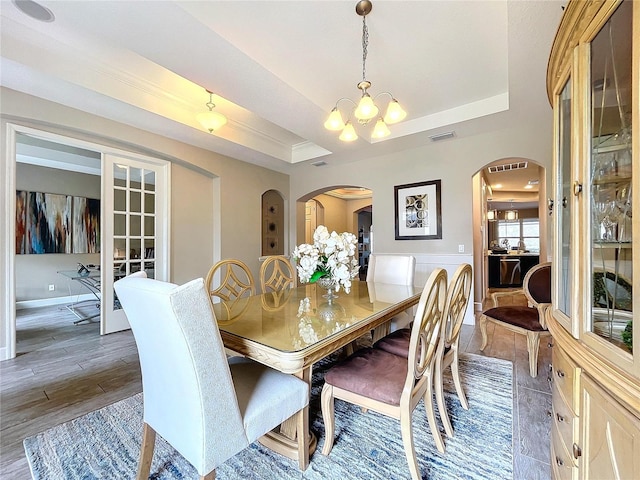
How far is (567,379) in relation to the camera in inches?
40.1

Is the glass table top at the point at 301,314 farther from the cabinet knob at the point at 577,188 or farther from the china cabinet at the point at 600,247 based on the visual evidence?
the cabinet knob at the point at 577,188

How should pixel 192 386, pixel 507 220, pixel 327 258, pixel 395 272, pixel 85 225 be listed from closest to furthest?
1. pixel 192 386
2. pixel 327 258
3. pixel 395 272
4. pixel 85 225
5. pixel 507 220

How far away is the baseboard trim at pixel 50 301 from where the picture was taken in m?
4.84

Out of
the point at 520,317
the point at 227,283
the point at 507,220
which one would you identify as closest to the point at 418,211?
the point at 520,317

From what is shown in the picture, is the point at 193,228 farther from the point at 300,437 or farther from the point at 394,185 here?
the point at 300,437

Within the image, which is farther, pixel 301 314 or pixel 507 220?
pixel 507 220

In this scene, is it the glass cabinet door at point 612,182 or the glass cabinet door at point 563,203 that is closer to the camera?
the glass cabinet door at point 612,182

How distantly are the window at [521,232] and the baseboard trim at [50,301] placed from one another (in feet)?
36.5

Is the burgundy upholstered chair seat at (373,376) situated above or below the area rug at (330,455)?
above

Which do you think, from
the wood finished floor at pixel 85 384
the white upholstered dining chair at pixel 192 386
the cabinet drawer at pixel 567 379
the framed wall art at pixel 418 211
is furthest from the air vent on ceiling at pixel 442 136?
the white upholstered dining chair at pixel 192 386

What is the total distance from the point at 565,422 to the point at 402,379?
0.61 metres

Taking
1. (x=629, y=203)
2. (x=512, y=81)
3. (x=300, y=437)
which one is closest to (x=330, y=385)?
(x=300, y=437)

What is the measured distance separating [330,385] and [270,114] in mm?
2716

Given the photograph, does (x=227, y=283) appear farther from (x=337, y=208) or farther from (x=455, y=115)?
(x=337, y=208)
